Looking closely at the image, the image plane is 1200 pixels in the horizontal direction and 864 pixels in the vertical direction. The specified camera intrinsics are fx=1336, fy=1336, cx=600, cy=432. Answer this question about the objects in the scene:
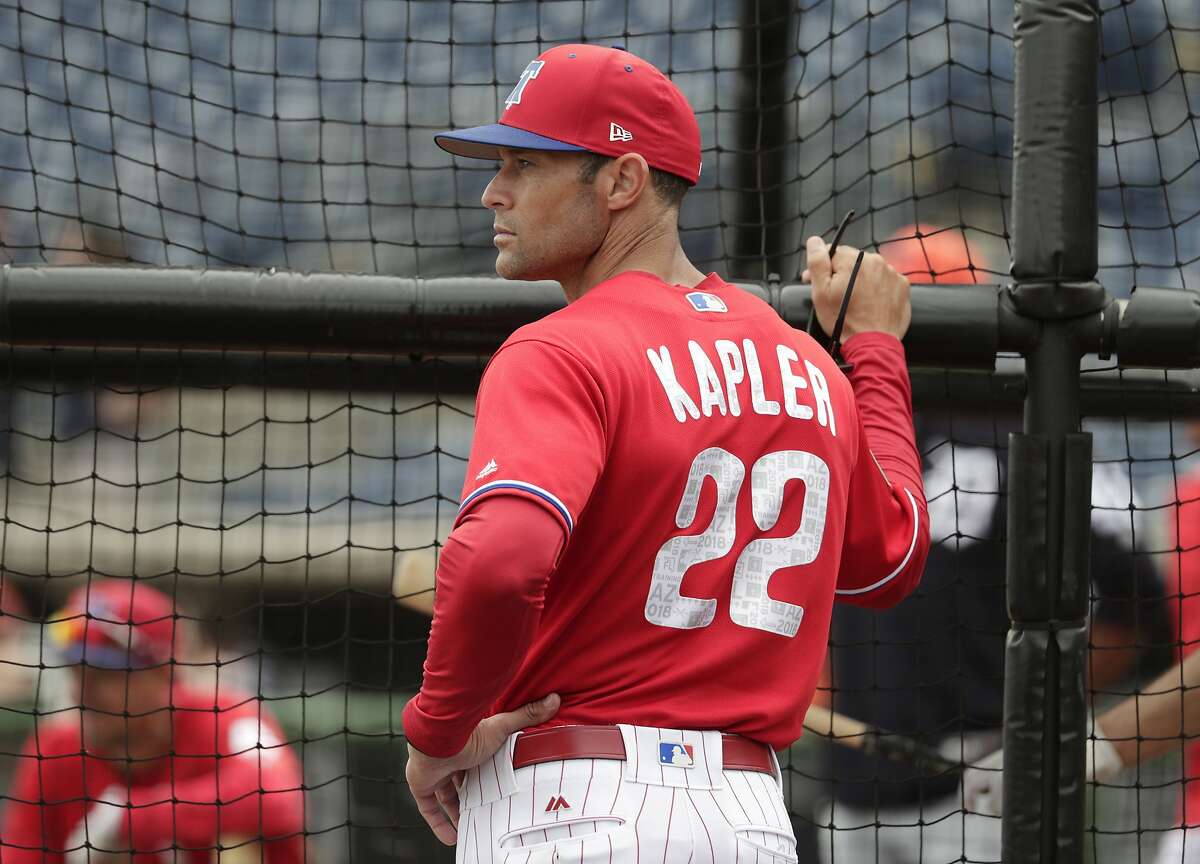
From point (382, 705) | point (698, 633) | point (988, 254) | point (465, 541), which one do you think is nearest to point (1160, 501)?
point (988, 254)

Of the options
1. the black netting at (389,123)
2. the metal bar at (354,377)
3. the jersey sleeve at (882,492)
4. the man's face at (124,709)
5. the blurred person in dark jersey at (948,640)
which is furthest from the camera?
the black netting at (389,123)

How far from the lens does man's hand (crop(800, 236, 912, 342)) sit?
1873mm

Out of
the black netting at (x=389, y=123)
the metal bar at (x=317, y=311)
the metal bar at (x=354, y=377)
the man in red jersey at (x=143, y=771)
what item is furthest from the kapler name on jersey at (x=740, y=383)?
the black netting at (x=389, y=123)

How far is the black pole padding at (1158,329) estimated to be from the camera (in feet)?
6.22

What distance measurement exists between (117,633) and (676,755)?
92.9 inches

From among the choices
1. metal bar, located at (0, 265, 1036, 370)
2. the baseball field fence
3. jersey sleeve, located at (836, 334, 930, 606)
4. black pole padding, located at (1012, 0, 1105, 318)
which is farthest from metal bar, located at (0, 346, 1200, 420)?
jersey sleeve, located at (836, 334, 930, 606)

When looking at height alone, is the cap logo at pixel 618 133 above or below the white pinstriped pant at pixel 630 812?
above

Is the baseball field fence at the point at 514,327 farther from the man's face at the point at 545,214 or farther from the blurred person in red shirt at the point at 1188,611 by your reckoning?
the man's face at the point at 545,214

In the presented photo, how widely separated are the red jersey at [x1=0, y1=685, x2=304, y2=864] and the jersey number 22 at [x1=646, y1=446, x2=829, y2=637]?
1.88 meters

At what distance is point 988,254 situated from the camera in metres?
4.18

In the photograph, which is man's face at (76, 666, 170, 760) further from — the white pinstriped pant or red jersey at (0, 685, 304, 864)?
the white pinstriped pant

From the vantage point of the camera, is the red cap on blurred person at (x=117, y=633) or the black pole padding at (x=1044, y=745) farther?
the red cap on blurred person at (x=117, y=633)

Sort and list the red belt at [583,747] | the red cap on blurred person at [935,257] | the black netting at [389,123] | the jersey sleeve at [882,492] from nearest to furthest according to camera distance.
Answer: the red belt at [583,747], the jersey sleeve at [882,492], the red cap on blurred person at [935,257], the black netting at [389,123]

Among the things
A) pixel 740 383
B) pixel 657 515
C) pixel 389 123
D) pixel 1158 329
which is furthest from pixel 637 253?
pixel 389 123
